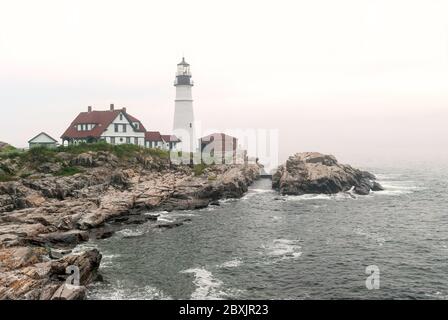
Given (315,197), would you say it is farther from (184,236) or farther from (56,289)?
(56,289)

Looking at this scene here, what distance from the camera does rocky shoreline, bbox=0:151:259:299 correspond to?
29.3 m

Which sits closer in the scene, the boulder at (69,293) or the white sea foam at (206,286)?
the boulder at (69,293)

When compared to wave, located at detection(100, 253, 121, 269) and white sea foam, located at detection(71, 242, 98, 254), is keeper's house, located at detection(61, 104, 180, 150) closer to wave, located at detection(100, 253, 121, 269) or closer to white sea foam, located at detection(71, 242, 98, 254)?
white sea foam, located at detection(71, 242, 98, 254)

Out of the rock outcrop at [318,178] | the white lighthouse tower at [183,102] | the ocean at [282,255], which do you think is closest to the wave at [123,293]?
the ocean at [282,255]

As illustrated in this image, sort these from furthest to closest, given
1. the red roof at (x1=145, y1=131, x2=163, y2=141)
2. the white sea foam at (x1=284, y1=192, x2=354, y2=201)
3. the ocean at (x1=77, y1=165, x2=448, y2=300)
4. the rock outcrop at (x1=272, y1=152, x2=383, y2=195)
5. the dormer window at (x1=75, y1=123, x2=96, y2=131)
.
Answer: the red roof at (x1=145, y1=131, x2=163, y2=141) < the dormer window at (x1=75, y1=123, x2=96, y2=131) < the rock outcrop at (x1=272, y1=152, x2=383, y2=195) < the white sea foam at (x1=284, y1=192, x2=354, y2=201) < the ocean at (x1=77, y1=165, x2=448, y2=300)

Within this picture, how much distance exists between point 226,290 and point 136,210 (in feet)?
107

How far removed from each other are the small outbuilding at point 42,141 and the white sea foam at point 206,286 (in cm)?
5881

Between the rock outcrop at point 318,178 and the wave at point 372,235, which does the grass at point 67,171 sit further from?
the wave at point 372,235

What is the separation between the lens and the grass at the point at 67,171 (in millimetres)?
63862

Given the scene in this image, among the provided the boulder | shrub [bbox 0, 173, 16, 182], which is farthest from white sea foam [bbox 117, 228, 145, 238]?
shrub [bbox 0, 173, 16, 182]

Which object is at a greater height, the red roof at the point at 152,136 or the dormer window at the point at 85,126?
the dormer window at the point at 85,126

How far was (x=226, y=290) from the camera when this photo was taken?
29.8 metres

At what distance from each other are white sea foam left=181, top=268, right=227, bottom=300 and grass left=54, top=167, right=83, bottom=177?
124 ft
